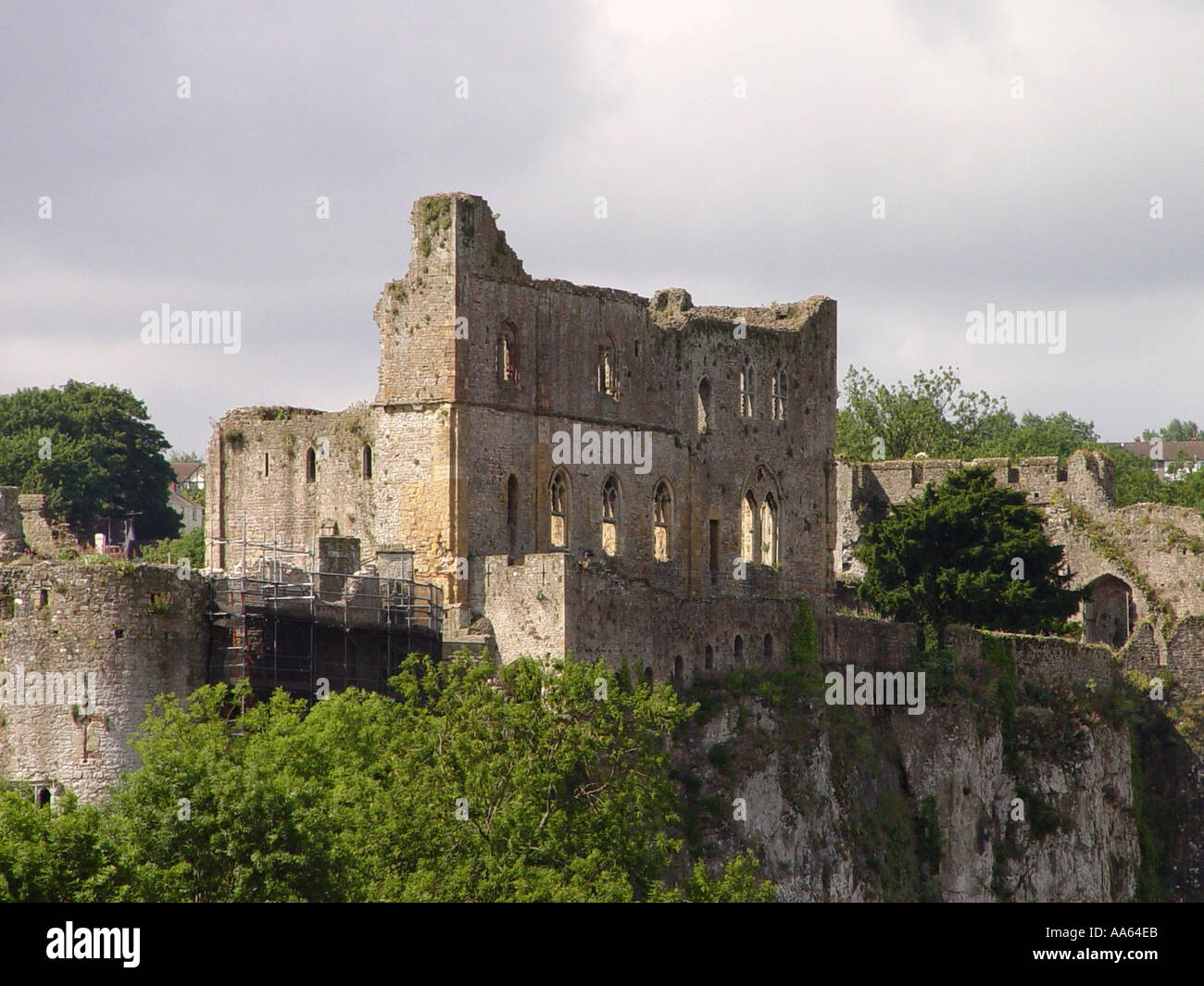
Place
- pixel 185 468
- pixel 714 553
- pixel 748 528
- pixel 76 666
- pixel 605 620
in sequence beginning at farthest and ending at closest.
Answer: pixel 185 468
pixel 748 528
pixel 714 553
pixel 605 620
pixel 76 666

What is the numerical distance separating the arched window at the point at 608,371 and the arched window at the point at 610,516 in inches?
83.4

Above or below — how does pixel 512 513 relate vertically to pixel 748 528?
above

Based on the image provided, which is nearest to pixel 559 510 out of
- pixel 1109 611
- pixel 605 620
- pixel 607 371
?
pixel 607 371

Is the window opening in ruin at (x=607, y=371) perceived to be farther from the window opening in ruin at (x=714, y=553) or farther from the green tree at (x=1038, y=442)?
the green tree at (x=1038, y=442)

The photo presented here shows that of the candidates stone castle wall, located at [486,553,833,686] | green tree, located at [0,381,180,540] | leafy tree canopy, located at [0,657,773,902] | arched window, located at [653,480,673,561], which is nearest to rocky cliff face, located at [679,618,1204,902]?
stone castle wall, located at [486,553,833,686]

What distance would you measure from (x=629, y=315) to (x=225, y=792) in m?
26.5

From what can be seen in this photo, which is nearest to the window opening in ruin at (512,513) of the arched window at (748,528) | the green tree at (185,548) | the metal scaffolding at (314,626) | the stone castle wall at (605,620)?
the stone castle wall at (605,620)

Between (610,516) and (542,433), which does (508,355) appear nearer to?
(542,433)

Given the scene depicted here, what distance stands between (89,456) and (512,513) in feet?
147

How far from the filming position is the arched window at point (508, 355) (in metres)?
59.1

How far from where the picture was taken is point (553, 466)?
60.4m

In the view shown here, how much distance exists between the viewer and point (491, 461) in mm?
58656

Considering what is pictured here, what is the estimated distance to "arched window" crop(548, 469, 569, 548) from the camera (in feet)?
200
